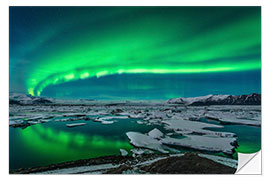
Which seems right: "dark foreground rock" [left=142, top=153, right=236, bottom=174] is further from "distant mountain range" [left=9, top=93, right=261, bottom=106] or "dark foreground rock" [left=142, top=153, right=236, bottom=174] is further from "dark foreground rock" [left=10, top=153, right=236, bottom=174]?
"distant mountain range" [left=9, top=93, right=261, bottom=106]

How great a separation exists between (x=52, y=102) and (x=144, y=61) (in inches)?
89.9

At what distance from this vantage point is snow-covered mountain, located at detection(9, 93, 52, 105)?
209cm

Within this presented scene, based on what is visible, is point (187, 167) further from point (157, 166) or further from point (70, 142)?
point (70, 142)

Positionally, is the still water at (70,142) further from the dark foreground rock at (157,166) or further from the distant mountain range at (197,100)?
the distant mountain range at (197,100)

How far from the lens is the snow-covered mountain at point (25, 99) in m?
2.09

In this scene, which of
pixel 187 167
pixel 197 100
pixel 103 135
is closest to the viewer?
pixel 187 167

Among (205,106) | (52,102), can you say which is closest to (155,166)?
(205,106)

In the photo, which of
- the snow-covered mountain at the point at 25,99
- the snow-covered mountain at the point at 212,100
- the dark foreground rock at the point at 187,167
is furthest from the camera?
the snow-covered mountain at the point at 212,100

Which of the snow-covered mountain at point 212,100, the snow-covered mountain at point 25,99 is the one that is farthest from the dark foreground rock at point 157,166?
the snow-covered mountain at point 25,99

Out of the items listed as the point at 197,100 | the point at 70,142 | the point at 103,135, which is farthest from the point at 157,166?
the point at 70,142

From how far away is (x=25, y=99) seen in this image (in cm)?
236

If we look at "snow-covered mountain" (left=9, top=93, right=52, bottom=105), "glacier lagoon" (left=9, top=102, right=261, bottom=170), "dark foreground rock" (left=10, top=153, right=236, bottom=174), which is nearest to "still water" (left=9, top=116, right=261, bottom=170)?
"glacier lagoon" (left=9, top=102, right=261, bottom=170)

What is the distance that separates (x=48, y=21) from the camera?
2201 mm

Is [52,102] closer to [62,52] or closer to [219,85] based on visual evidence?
[62,52]
